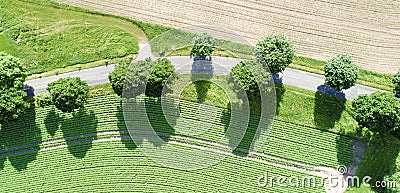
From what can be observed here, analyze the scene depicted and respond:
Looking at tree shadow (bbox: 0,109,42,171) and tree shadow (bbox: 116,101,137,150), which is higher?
tree shadow (bbox: 116,101,137,150)

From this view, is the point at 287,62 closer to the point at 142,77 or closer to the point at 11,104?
the point at 142,77

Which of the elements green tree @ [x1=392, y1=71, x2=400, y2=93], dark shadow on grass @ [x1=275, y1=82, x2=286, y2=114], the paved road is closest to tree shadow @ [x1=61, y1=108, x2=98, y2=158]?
the paved road

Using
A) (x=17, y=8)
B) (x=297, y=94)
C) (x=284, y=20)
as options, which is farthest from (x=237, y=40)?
(x=17, y=8)

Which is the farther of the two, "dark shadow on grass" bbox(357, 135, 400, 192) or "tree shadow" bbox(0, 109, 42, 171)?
"tree shadow" bbox(0, 109, 42, 171)

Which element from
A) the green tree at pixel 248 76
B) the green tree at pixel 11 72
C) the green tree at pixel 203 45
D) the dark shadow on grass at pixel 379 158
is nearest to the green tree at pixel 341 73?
the green tree at pixel 248 76

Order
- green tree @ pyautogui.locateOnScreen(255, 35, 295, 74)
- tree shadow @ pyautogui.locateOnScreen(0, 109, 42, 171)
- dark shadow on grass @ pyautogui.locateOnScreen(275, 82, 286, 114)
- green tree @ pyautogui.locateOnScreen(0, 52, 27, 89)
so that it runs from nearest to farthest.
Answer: green tree @ pyautogui.locateOnScreen(255, 35, 295, 74), green tree @ pyautogui.locateOnScreen(0, 52, 27, 89), dark shadow on grass @ pyautogui.locateOnScreen(275, 82, 286, 114), tree shadow @ pyautogui.locateOnScreen(0, 109, 42, 171)

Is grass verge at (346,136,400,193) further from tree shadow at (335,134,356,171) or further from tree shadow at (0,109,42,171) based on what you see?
tree shadow at (0,109,42,171)
